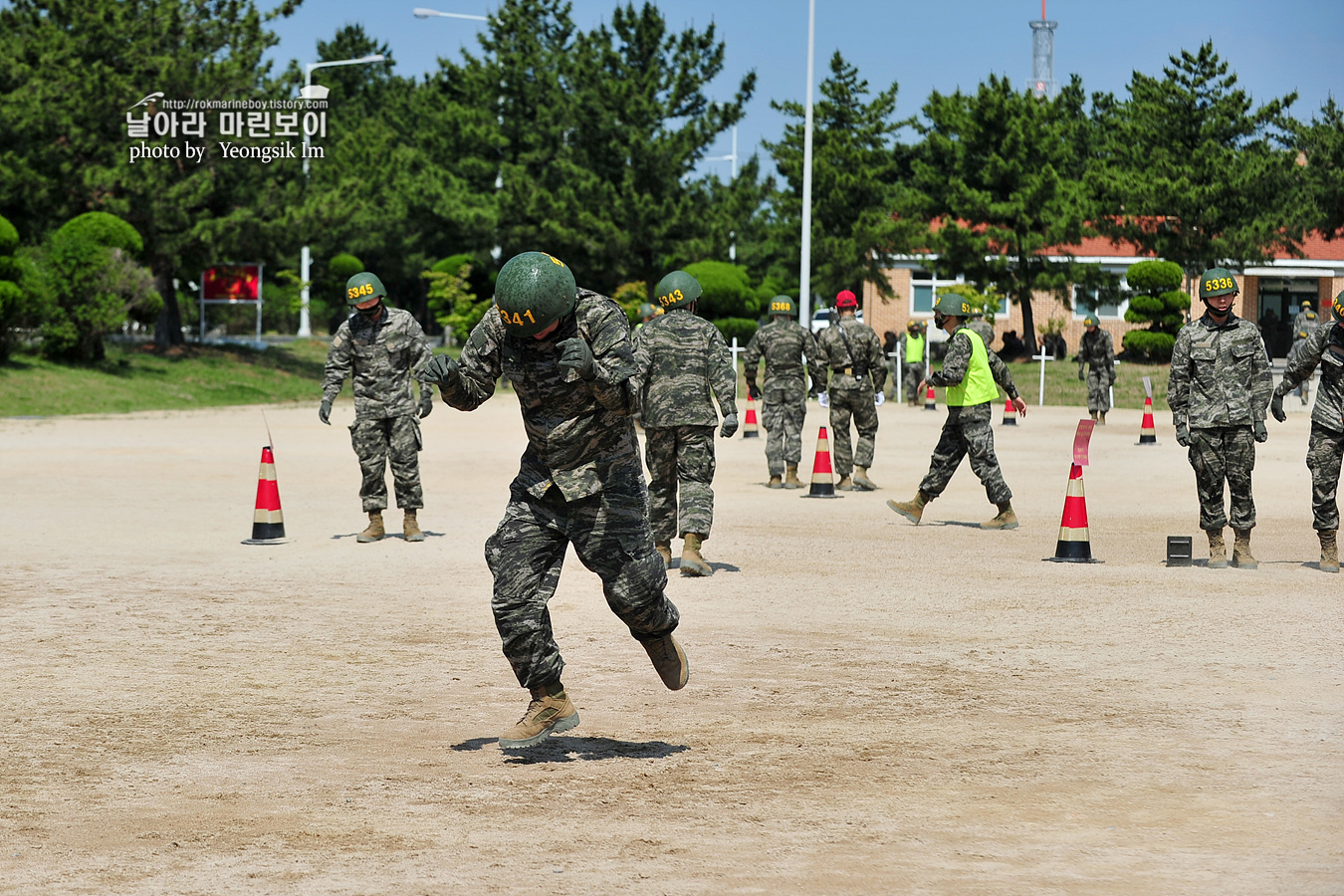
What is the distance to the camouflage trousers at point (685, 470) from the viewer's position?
35.6 ft

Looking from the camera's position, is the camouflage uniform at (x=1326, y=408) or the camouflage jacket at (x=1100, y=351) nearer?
the camouflage uniform at (x=1326, y=408)

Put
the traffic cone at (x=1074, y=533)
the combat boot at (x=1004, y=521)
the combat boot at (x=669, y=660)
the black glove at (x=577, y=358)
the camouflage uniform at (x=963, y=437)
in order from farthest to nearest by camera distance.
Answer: the combat boot at (x=1004, y=521) < the camouflage uniform at (x=963, y=437) < the traffic cone at (x=1074, y=533) < the combat boot at (x=669, y=660) < the black glove at (x=577, y=358)

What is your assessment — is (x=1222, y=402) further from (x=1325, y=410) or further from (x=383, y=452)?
(x=383, y=452)

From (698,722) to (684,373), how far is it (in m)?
4.59

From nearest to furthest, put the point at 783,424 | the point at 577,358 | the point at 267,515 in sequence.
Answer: the point at 577,358, the point at 267,515, the point at 783,424

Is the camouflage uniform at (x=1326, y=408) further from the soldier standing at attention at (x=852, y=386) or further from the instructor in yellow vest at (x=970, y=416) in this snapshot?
the soldier standing at attention at (x=852, y=386)

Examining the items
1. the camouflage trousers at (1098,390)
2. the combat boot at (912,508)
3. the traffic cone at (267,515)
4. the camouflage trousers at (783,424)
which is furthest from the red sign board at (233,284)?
the combat boot at (912,508)

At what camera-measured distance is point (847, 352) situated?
1733 centimetres

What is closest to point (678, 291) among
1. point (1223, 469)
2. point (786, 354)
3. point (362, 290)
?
point (362, 290)

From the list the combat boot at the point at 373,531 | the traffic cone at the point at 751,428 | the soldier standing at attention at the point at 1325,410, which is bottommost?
the combat boot at the point at 373,531

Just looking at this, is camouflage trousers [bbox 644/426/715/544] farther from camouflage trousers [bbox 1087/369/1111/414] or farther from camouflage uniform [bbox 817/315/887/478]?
camouflage trousers [bbox 1087/369/1111/414]

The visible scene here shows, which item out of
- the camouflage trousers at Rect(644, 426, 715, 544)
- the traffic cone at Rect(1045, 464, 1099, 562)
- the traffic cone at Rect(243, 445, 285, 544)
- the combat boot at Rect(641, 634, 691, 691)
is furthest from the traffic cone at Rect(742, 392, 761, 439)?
the combat boot at Rect(641, 634, 691, 691)

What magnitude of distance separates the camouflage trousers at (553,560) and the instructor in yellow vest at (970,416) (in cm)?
749

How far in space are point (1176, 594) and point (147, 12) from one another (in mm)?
33219
